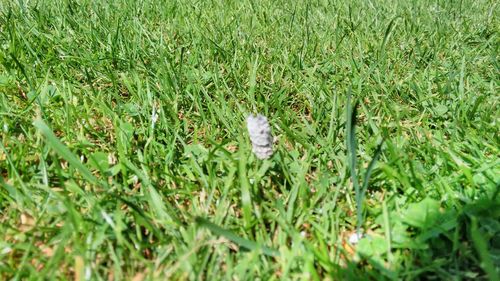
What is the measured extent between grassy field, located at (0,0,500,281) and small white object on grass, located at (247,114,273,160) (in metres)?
0.04

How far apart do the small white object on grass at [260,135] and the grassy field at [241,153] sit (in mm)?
44

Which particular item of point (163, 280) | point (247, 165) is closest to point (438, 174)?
point (247, 165)

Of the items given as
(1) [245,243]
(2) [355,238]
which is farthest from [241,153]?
(2) [355,238]

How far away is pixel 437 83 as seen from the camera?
1857mm

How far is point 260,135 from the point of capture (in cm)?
121

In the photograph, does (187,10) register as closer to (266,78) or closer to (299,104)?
(266,78)

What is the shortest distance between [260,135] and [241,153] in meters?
0.07

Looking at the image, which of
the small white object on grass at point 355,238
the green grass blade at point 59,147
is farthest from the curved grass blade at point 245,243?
the green grass blade at point 59,147

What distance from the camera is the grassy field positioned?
1.05 m

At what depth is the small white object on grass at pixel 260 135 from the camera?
46.7 inches

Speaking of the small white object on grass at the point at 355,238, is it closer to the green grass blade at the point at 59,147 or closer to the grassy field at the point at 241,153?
the grassy field at the point at 241,153

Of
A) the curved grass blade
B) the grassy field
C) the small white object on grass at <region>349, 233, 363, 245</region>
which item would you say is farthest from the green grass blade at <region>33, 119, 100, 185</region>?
the small white object on grass at <region>349, 233, 363, 245</region>

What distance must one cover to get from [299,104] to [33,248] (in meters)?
1.17

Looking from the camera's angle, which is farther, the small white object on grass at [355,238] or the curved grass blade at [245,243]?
the small white object on grass at [355,238]
